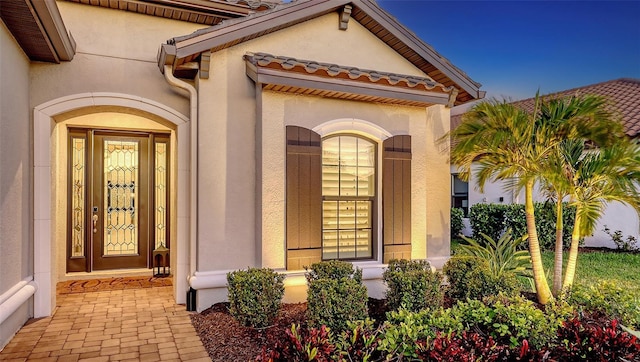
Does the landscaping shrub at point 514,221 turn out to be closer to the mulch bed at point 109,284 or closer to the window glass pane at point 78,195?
the mulch bed at point 109,284

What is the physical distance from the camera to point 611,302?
6.29 m

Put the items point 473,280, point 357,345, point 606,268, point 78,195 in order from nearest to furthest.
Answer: point 357,345 < point 473,280 < point 78,195 < point 606,268

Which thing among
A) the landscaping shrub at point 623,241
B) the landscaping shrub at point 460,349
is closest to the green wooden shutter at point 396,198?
the landscaping shrub at point 460,349

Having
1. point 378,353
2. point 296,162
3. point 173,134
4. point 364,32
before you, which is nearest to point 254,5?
point 364,32

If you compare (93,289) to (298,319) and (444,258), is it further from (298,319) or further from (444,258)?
(444,258)

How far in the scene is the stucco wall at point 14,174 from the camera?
17.0 ft

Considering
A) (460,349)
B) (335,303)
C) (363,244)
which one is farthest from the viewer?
(363,244)

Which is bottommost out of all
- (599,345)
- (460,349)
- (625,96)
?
(599,345)

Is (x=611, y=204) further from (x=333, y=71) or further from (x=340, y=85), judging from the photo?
(x=333, y=71)

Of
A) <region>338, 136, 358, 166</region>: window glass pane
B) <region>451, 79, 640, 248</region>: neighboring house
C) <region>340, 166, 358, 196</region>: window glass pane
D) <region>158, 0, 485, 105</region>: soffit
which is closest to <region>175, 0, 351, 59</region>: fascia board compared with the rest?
<region>158, 0, 485, 105</region>: soffit

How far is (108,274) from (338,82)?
653cm

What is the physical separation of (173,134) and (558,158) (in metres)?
7.03

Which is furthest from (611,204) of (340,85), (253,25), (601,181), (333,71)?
(253,25)

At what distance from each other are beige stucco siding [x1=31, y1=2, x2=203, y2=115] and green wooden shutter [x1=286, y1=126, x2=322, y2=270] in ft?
7.02
